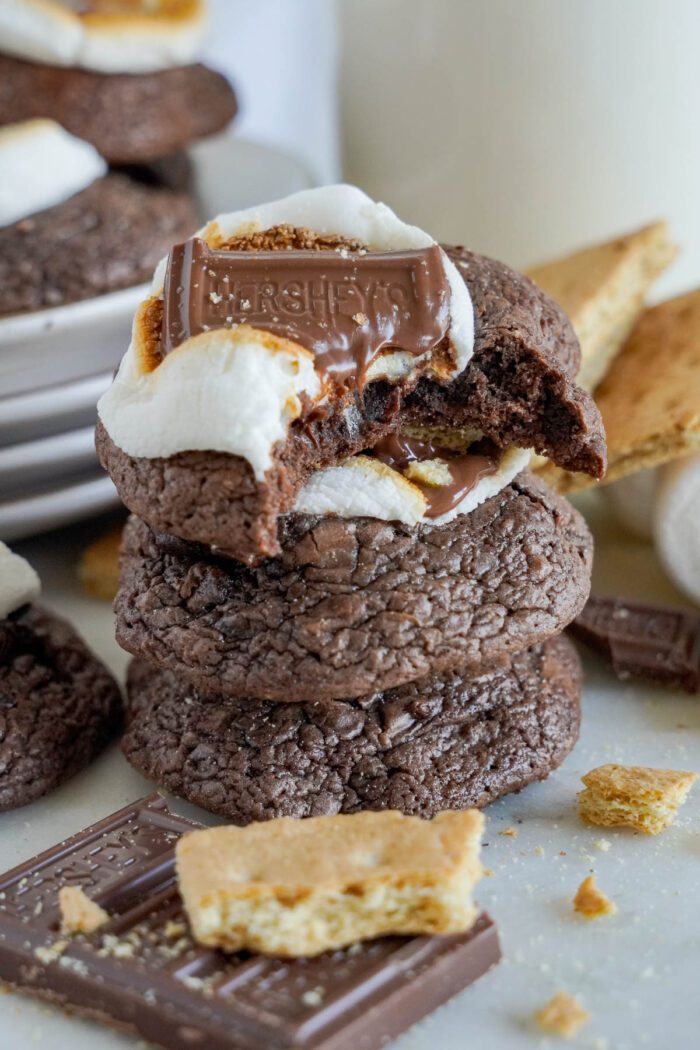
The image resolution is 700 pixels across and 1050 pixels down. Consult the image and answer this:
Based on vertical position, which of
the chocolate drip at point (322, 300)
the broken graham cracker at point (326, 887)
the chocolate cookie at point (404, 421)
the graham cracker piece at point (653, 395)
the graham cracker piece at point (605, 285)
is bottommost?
the broken graham cracker at point (326, 887)

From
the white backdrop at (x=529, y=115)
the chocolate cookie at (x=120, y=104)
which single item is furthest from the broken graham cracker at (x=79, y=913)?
the white backdrop at (x=529, y=115)

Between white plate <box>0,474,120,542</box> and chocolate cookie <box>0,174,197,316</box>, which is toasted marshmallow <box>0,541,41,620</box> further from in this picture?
chocolate cookie <box>0,174,197,316</box>

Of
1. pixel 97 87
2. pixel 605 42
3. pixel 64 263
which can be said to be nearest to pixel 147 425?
pixel 64 263

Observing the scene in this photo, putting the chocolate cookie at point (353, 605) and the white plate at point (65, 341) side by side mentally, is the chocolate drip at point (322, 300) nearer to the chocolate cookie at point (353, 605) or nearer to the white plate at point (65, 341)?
the chocolate cookie at point (353, 605)

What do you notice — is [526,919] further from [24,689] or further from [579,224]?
[579,224]

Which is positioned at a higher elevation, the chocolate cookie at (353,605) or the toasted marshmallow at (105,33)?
the toasted marshmallow at (105,33)

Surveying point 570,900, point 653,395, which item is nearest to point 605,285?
point 653,395

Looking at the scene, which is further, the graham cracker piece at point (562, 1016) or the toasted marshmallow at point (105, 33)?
the toasted marshmallow at point (105, 33)
